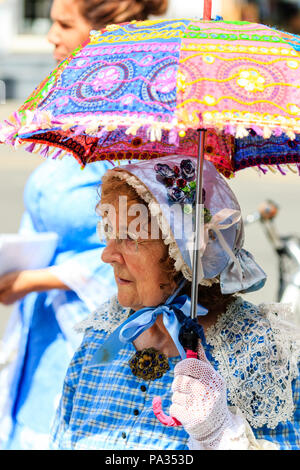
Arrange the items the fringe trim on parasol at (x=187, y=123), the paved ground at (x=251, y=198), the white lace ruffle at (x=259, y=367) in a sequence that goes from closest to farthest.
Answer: the fringe trim on parasol at (x=187, y=123) → the white lace ruffle at (x=259, y=367) → the paved ground at (x=251, y=198)

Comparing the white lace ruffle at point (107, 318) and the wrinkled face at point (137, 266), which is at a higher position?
the wrinkled face at point (137, 266)

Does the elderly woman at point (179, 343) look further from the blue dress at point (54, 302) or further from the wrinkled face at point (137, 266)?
the blue dress at point (54, 302)

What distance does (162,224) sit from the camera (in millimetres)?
2121

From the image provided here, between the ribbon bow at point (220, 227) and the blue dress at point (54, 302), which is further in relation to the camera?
the blue dress at point (54, 302)

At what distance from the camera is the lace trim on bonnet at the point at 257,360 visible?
2117 mm

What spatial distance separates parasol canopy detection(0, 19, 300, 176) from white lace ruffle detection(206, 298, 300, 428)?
594 millimetres

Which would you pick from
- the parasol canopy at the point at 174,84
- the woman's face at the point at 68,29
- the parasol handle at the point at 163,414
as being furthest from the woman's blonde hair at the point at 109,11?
the parasol handle at the point at 163,414

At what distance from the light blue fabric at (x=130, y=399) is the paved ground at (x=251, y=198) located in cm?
398

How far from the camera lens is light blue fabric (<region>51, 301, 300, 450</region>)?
7.04ft

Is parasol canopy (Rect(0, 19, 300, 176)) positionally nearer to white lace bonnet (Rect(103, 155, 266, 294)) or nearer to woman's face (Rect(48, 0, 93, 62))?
white lace bonnet (Rect(103, 155, 266, 294))

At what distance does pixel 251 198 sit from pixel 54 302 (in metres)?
8.45

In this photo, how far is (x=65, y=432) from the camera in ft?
7.75

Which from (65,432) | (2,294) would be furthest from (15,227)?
(65,432)

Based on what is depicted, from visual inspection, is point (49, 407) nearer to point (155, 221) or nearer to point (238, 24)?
point (155, 221)
